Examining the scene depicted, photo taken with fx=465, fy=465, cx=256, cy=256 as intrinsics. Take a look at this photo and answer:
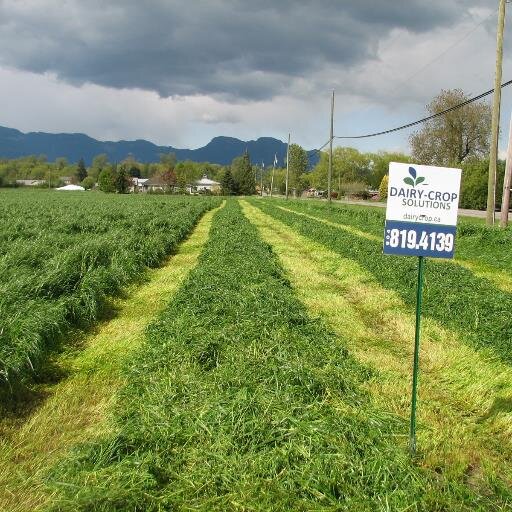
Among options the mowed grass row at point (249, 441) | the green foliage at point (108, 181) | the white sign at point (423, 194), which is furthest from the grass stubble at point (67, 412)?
the green foliage at point (108, 181)

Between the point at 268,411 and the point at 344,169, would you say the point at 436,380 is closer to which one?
the point at 268,411

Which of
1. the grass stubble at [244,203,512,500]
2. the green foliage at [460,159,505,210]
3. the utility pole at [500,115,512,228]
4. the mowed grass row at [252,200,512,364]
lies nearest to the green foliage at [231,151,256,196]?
the green foliage at [460,159,505,210]

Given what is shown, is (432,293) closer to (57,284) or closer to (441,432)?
(441,432)

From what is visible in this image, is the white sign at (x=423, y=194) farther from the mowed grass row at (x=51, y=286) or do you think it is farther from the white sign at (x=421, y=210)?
the mowed grass row at (x=51, y=286)

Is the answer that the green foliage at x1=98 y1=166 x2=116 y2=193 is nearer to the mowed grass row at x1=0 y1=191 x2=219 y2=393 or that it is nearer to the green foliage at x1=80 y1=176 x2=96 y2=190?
the green foliage at x1=80 y1=176 x2=96 y2=190

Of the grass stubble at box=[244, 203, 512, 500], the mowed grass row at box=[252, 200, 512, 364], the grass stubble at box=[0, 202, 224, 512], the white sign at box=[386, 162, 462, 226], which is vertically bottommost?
the grass stubble at box=[0, 202, 224, 512]

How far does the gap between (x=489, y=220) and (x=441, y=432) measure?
18.4 metres

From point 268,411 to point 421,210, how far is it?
2209 millimetres

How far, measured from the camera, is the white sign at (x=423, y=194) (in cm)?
396

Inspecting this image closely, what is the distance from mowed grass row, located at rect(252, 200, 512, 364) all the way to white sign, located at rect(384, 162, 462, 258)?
288cm

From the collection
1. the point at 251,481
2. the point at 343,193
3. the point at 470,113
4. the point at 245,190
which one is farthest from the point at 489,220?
the point at 245,190

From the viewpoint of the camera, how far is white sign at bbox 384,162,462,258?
3973 millimetres

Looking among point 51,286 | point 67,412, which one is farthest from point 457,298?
point 51,286

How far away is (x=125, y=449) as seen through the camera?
3.71 metres
